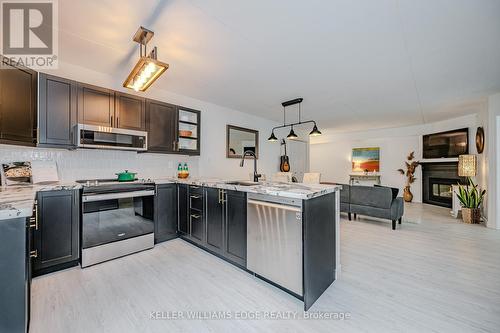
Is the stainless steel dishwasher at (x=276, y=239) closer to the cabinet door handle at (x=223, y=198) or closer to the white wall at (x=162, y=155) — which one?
the cabinet door handle at (x=223, y=198)

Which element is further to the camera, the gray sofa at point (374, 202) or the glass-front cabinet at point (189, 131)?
the gray sofa at point (374, 202)

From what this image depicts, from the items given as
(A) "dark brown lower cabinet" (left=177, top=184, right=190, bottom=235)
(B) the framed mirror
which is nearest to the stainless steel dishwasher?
(A) "dark brown lower cabinet" (left=177, top=184, right=190, bottom=235)

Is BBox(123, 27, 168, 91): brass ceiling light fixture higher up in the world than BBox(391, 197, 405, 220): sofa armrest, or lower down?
higher up

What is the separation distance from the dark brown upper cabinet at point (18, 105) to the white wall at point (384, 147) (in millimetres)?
8233

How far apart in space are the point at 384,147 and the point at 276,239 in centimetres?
721

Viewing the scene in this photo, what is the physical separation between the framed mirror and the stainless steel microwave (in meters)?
2.07

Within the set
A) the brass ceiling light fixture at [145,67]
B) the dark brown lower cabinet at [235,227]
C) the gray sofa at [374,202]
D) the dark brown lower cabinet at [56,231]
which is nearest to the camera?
the brass ceiling light fixture at [145,67]

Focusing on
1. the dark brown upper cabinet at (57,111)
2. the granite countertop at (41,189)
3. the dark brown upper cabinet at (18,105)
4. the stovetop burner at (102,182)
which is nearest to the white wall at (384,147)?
the granite countertop at (41,189)

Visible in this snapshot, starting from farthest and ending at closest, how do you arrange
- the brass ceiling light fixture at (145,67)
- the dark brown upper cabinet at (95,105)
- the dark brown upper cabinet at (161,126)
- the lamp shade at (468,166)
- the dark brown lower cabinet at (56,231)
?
1. the lamp shade at (468,166)
2. the dark brown upper cabinet at (161,126)
3. the dark brown upper cabinet at (95,105)
4. the dark brown lower cabinet at (56,231)
5. the brass ceiling light fixture at (145,67)

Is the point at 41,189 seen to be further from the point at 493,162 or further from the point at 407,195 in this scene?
the point at 407,195

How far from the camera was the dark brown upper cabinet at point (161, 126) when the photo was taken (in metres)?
3.26

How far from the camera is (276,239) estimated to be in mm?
1883

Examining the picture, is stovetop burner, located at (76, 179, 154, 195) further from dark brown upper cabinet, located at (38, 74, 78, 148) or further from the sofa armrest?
the sofa armrest

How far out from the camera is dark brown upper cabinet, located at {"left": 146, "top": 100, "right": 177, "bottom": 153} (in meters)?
3.26
